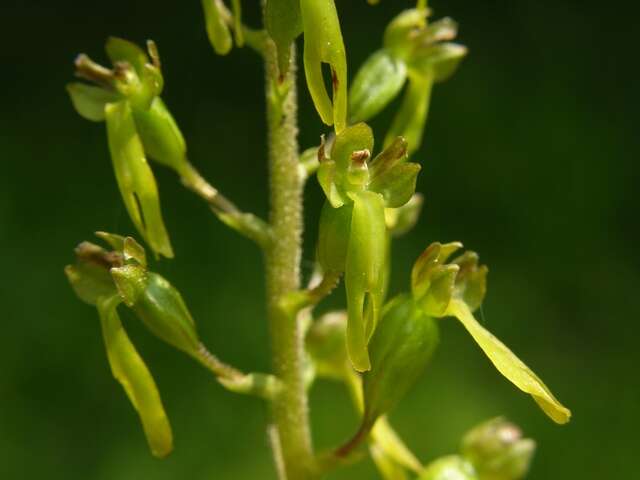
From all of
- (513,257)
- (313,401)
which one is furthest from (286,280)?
(513,257)

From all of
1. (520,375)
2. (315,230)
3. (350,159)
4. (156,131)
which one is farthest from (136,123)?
(315,230)

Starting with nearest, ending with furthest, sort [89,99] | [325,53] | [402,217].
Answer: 1. [325,53]
2. [89,99]
3. [402,217]

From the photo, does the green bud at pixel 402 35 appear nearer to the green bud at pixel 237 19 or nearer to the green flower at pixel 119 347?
the green bud at pixel 237 19

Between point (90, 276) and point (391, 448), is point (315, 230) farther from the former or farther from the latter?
point (90, 276)

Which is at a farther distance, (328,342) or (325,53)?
(328,342)

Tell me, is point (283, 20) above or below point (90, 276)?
above

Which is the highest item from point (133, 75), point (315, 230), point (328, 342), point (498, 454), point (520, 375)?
point (133, 75)
